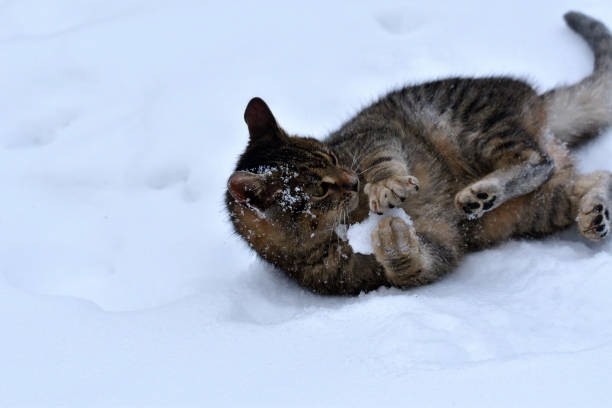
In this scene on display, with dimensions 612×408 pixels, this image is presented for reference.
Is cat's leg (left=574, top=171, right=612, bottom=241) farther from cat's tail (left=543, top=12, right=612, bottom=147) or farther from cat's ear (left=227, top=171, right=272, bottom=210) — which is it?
cat's ear (left=227, top=171, right=272, bottom=210)

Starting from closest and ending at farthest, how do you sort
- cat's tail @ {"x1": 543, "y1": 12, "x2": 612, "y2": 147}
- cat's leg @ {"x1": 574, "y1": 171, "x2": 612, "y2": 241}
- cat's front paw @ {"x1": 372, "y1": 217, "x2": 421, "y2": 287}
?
cat's front paw @ {"x1": 372, "y1": 217, "x2": 421, "y2": 287}, cat's leg @ {"x1": 574, "y1": 171, "x2": 612, "y2": 241}, cat's tail @ {"x1": 543, "y1": 12, "x2": 612, "y2": 147}

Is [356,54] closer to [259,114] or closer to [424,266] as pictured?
[259,114]

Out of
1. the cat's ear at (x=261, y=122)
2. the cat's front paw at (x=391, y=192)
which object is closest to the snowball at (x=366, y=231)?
the cat's front paw at (x=391, y=192)

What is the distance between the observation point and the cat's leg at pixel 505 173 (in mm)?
3215

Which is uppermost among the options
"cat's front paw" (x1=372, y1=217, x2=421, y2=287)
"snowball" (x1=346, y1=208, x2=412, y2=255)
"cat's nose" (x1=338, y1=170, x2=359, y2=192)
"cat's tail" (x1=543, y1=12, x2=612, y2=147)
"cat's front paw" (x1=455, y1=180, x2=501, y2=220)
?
"cat's tail" (x1=543, y1=12, x2=612, y2=147)

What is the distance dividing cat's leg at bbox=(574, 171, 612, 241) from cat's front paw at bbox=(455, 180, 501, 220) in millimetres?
433

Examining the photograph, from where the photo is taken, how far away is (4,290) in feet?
9.68

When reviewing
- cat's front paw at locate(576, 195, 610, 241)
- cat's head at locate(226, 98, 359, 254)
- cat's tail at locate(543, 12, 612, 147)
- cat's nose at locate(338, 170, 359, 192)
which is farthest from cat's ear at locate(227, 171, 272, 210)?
cat's tail at locate(543, 12, 612, 147)

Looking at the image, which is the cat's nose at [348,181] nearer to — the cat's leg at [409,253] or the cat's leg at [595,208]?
the cat's leg at [409,253]

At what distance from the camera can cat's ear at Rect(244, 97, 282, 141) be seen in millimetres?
3250

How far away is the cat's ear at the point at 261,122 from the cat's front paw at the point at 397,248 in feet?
2.48

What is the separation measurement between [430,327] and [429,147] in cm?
151

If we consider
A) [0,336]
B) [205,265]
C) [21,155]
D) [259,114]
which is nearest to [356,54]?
[259,114]

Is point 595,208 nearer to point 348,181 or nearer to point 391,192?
point 391,192
